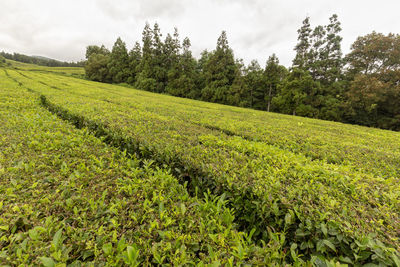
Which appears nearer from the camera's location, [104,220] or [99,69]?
[104,220]

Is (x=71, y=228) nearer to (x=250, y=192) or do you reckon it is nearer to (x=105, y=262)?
Result: (x=105, y=262)

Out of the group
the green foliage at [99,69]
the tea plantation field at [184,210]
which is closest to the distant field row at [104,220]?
the tea plantation field at [184,210]

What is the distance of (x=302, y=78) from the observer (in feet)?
80.4

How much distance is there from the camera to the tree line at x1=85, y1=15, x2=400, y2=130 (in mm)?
21016

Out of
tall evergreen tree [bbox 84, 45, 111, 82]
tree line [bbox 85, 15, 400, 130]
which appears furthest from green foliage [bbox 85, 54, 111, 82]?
tree line [bbox 85, 15, 400, 130]

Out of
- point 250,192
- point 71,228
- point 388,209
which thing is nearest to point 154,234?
point 71,228

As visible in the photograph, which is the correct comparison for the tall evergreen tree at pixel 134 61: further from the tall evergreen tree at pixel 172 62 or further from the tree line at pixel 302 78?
the tall evergreen tree at pixel 172 62

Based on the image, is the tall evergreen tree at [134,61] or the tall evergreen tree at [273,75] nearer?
the tall evergreen tree at [273,75]

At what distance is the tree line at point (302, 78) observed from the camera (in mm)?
21016

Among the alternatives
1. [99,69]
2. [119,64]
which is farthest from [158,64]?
[99,69]

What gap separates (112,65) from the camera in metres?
43.5

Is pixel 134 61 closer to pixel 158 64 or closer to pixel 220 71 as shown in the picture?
pixel 158 64

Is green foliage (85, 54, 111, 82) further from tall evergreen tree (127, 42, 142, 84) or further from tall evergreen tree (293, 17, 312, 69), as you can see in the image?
tall evergreen tree (293, 17, 312, 69)

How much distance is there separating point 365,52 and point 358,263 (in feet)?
110
